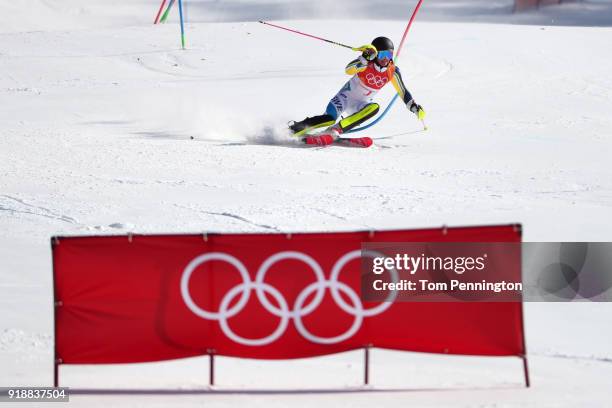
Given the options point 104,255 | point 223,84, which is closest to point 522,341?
point 104,255

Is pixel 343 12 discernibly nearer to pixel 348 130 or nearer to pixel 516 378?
pixel 348 130

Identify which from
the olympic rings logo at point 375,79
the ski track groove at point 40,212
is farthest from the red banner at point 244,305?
the olympic rings logo at point 375,79

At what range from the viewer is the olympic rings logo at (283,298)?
4980 millimetres

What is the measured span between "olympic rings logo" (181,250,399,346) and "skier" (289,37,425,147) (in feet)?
22.8

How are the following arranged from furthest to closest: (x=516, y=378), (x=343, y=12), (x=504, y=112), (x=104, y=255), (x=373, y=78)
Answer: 1. (x=343, y=12)
2. (x=504, y=112)
3. (x=373, y=78)
4. (x=516, y=378)
5. (x=104, y=255)

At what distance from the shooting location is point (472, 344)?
513cm

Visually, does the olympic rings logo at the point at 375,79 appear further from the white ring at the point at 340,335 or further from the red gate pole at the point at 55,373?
the red gate pole at the point at 55,373

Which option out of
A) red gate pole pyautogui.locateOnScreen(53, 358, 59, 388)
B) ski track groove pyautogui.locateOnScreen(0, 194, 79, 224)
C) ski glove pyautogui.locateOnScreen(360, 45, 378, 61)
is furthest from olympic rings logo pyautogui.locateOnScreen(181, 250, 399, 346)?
ski glove pyautogui.locateOnScreen(360, 45, 378, 61)

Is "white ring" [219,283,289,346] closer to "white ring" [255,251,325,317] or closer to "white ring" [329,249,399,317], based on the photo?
"white ring" [255,251,325,317]

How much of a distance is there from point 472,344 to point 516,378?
0.49 m

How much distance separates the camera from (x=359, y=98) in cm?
1219

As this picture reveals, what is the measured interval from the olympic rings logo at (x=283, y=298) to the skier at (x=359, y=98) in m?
6.93

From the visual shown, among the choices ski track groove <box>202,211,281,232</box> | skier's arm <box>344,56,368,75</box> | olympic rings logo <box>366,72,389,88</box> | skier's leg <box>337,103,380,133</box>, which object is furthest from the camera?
skier's leg <box>337,103,380,133</box>

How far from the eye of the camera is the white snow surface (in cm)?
549
